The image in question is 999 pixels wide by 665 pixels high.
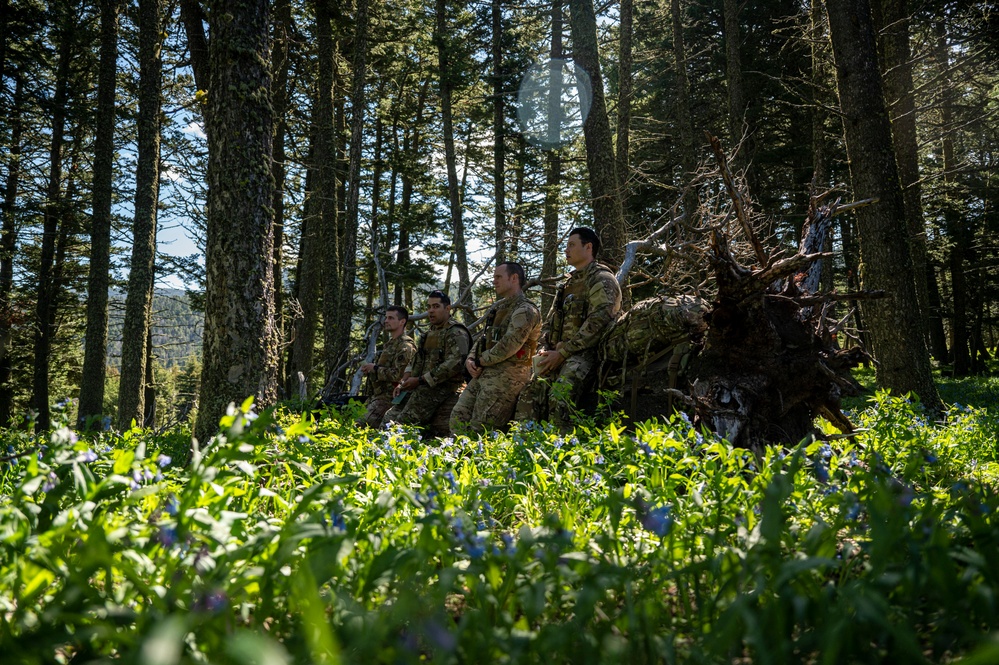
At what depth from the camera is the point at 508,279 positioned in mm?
7375

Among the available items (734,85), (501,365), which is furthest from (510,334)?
(734,85)

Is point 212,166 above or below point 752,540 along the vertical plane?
above

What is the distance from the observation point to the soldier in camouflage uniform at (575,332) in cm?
636

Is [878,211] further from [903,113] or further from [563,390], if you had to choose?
[903,113]

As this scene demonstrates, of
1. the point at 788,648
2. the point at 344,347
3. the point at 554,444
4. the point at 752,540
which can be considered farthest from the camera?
the point at 344,347

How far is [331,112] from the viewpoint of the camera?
558 inches

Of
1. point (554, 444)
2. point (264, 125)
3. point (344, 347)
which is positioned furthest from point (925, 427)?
point (344, 347)

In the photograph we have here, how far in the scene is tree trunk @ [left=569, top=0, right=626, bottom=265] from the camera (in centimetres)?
1016

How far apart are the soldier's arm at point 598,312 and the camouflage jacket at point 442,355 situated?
239cm

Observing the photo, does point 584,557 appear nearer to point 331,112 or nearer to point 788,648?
point 788,648

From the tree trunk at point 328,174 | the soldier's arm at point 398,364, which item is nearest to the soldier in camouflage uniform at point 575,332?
the soldier's arm at point 398,364

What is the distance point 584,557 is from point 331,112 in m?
14.3

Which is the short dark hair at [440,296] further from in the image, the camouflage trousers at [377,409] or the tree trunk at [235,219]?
the tree trunk at [235,219]

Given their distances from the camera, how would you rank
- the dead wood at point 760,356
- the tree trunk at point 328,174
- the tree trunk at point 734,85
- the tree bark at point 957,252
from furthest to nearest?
the tree bark at point 957,252, the tree trunk at point 734,85, the tree trunk at point 328,174, the dead wood at point 760,356
